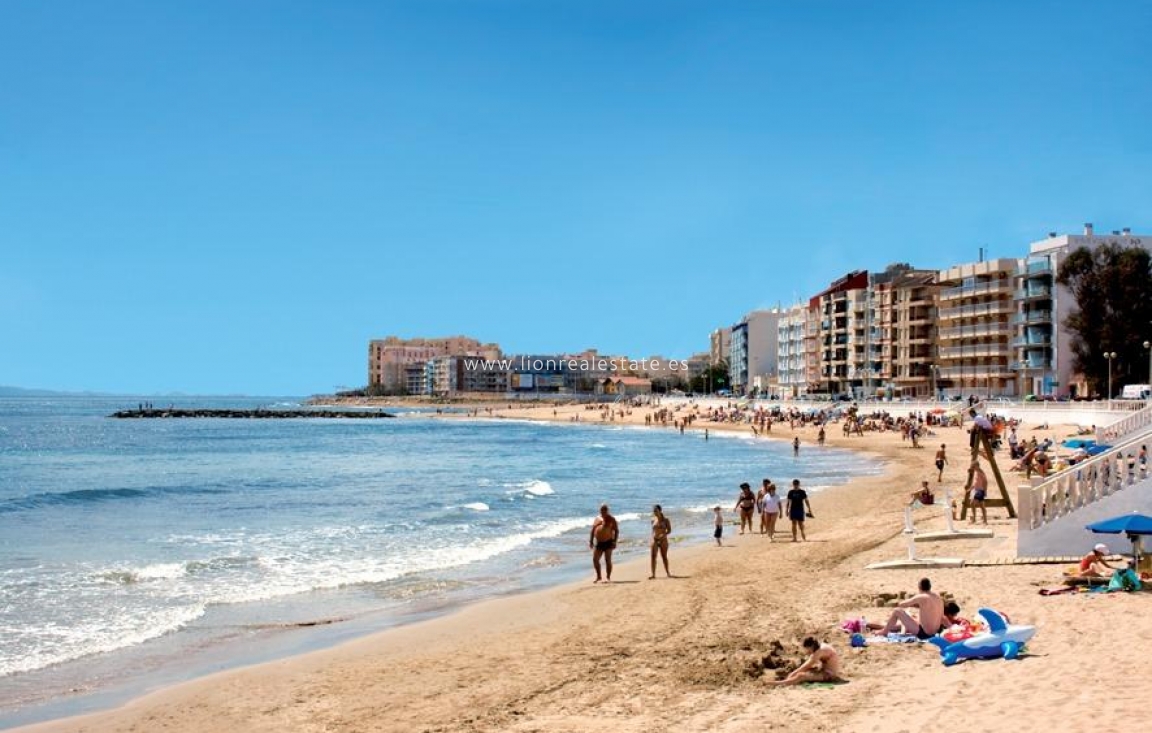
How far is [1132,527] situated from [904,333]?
8099 cm

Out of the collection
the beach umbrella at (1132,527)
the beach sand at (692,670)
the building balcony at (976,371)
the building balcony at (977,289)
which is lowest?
the beach sand at (692,670)

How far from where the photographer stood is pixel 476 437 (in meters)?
86.2

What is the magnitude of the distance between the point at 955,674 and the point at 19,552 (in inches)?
789

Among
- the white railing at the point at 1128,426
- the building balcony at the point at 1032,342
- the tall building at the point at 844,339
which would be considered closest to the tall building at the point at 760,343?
the tall building at the point at 844,339

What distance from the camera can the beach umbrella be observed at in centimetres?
1268

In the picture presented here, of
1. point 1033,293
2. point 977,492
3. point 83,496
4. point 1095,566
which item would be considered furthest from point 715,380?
point 1095,566

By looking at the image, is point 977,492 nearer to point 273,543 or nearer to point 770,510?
point 770,510

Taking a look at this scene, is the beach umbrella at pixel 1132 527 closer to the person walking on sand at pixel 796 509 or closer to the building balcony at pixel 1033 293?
the person walking on sand at pixel 796 509

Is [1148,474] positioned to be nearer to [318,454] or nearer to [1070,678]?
[1070,678]

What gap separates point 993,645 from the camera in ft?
31.4

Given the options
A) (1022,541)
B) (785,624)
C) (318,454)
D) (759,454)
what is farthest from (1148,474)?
(318,454)

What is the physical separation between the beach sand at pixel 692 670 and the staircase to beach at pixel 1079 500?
0.79 m

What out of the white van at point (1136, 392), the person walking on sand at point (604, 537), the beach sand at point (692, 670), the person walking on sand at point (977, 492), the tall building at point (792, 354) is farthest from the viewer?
the tall building at point (792, 354)

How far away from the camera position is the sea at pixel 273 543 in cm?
1350
